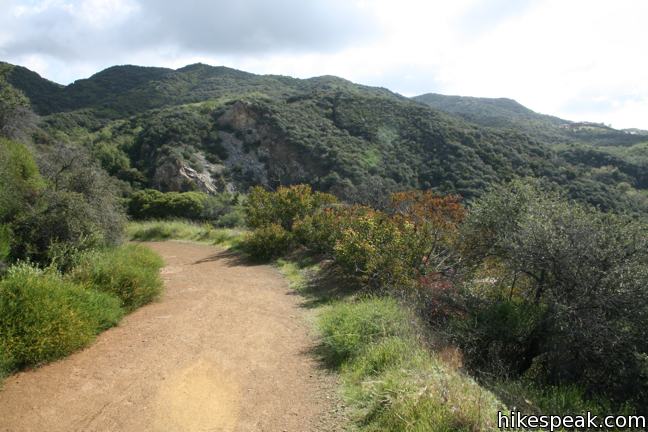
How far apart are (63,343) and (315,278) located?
6.95 m

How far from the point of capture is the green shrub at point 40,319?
16.6 ft

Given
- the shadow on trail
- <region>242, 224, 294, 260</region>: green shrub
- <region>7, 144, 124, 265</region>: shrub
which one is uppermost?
<region>7, 144, 124, 265</region>: shrub

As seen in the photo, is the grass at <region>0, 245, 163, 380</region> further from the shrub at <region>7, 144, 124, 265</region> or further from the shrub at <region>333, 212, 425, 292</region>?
the shrub at <region>333, 212, 425, 292</region>

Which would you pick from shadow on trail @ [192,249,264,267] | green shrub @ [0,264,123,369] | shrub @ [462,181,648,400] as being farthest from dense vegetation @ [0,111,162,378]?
shrub @ [462,181,648,400]

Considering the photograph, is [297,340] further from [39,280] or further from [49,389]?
[39,280]

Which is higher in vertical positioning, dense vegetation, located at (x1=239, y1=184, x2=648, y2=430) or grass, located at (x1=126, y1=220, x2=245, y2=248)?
dense vegetation, located at (x1=239, y1=184, x2=648, y2=430)

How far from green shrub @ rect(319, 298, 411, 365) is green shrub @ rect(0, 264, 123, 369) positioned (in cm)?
370

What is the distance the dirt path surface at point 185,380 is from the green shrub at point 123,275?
320 mm

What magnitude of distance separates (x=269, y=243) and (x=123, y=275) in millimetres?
7064

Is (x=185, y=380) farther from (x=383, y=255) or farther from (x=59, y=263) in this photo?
(x=383, y=255)

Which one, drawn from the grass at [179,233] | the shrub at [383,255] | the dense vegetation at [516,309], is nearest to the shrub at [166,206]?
the grass at [179,233]

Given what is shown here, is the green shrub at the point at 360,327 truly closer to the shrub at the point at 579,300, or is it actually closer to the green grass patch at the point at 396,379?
the green grass patch at the point at 396,379

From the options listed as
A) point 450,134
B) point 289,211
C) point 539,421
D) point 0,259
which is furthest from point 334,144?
point 539,421

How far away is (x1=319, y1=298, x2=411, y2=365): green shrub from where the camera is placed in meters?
6.13
